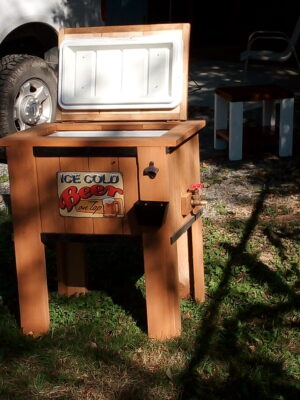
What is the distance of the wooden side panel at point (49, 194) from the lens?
3.72 m

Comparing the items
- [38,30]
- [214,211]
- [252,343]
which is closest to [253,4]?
[38,30]

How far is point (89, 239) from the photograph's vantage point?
3.75 m

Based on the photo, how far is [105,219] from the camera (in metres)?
3.70

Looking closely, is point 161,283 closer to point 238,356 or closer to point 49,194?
point 238,356

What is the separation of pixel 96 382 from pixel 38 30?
4709mm

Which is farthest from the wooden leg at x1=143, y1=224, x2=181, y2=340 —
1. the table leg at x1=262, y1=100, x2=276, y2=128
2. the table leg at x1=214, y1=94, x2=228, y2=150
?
the table leg at x1=262, y1=100, x2=276, y2=128

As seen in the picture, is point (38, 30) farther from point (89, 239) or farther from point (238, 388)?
point (238, 388)

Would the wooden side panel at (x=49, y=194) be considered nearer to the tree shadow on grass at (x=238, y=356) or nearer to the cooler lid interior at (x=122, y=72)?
the cooler lid interior at (x=122, y=72)

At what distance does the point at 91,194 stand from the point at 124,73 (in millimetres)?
739

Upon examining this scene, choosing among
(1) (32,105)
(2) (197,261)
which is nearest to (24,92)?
(1) (32,105)

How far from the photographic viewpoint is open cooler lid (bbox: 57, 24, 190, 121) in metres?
3.99

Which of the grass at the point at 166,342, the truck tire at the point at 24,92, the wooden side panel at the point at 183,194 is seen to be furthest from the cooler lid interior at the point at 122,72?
the truck tire at the point at 24,92

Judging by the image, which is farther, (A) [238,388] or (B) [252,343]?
(B) [252,343]

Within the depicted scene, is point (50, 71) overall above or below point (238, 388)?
above
